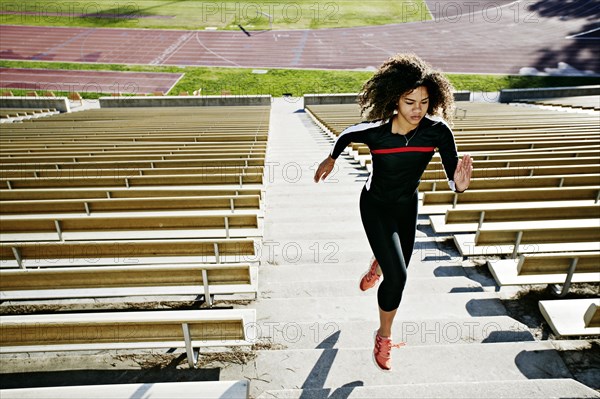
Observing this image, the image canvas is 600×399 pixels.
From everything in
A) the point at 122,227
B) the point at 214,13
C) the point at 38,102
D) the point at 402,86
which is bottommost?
→ the point at 122,227

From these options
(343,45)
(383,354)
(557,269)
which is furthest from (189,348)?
(343,45)

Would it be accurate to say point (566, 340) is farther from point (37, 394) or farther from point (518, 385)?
point (37, 394)

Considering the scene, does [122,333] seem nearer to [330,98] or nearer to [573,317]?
[573,317]

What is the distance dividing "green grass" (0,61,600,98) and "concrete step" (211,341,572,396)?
25111mm

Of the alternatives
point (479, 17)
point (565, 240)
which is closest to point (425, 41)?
point (479, 17)

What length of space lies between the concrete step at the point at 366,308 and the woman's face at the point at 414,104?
1762 mm

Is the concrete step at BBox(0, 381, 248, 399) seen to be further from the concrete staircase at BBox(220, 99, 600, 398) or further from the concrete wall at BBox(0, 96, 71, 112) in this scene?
the concrete wall at BBox(0, 96, 71, 112)

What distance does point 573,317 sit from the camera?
8.77 ft

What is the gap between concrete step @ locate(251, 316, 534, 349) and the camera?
2.83m

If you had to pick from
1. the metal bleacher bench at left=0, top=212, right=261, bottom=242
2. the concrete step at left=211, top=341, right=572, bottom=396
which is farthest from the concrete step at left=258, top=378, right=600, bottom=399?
the metal bleacher bench at left=0, top=212, right=261, bottom=242

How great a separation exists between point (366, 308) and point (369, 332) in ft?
1.15

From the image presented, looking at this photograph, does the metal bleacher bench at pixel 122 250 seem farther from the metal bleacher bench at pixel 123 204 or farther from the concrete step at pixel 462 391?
the concrete step at pixel 462 391

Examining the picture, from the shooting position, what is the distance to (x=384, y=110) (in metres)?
2.60

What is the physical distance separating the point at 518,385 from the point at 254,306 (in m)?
2.11
